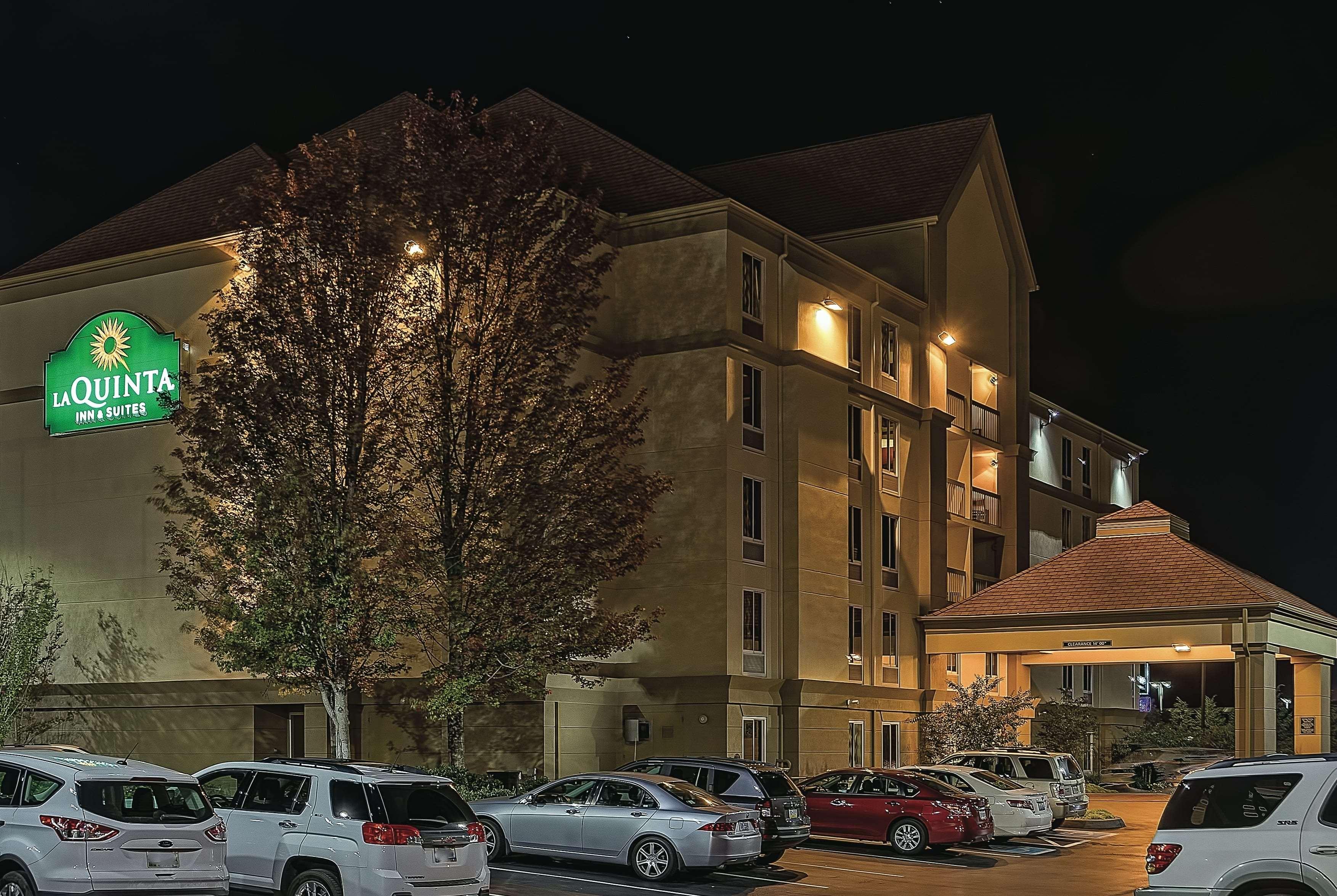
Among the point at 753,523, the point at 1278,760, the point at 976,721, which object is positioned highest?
the point at 753,523

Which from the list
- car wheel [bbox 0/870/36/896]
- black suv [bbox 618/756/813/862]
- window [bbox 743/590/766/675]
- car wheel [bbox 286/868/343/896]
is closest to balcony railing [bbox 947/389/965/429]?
window [bbox 743/590/766/675]

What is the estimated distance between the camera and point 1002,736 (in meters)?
42.1

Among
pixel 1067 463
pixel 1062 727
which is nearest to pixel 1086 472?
pixel 1067 463

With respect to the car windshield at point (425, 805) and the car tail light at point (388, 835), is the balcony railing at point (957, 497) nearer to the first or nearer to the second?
the car windshield at point (425, 805)

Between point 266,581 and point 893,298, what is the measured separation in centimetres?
2251

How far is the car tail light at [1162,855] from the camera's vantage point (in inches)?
607

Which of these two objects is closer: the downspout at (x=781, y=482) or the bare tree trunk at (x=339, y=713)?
the bare tree trunk at (x=339, y=713)

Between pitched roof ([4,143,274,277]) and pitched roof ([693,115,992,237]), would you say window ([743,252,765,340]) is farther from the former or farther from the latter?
pitched roof ([4,143,274,277])

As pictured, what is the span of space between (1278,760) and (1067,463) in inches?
1899

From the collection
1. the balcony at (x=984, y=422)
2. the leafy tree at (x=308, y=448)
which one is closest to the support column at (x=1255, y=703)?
the balcony at (x=984, y=422)

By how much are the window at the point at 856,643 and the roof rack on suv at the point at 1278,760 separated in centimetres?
2650

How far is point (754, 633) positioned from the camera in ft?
127

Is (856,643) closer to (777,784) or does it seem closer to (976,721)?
(976,721)

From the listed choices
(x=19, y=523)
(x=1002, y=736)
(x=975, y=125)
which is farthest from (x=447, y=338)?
(x=975, y=125)
